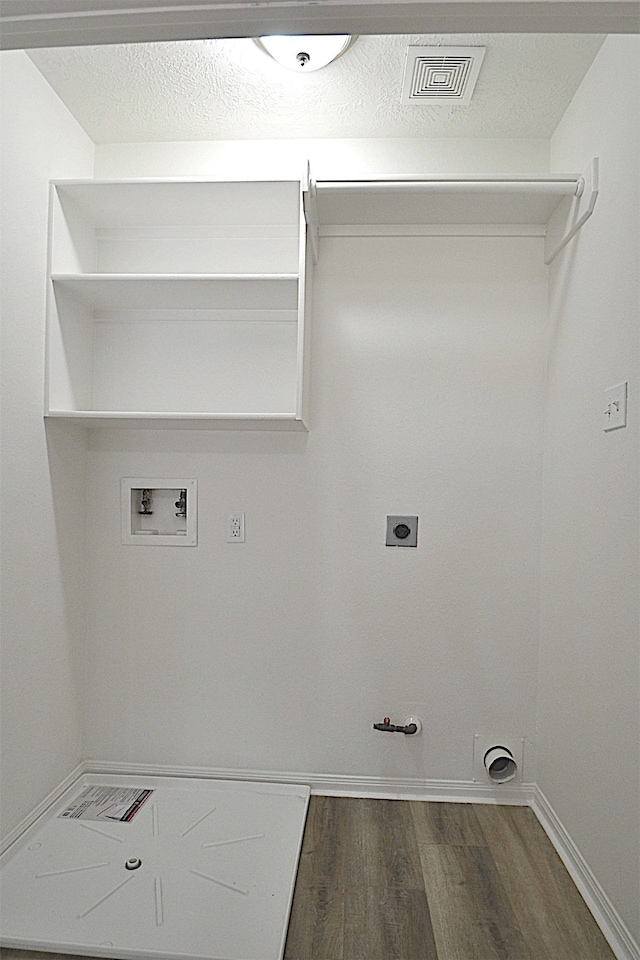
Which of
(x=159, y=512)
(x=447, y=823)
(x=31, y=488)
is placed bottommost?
(x=447, y=823)

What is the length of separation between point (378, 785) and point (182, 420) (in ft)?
5.15

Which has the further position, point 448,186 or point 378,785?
point 378,785

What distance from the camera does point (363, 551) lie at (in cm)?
→ 274

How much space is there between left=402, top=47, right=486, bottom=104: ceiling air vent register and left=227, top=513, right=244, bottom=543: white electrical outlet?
5.25 ft

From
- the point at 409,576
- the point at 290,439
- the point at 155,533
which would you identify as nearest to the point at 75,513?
the point at 155,533

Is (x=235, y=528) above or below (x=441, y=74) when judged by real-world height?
below

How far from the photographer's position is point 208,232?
2.75 meters

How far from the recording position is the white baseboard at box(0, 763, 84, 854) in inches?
85.9

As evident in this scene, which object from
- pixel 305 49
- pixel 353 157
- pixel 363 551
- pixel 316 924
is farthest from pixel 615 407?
pixel 316 924

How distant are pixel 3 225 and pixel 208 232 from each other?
2.77 ft

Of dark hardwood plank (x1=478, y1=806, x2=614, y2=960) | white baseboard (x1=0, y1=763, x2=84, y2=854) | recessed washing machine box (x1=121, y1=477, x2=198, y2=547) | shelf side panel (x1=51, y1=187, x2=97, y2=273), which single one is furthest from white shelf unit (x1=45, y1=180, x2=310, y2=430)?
dark hardwood plank (x1=478, y1=806, x2=614, y2=960)

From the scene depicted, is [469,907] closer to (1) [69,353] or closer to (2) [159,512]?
(2) [159,512]

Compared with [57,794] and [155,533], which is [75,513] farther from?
[57,794]

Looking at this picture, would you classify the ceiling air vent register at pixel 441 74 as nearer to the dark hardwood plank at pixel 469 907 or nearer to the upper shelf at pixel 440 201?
the upper shelf at pixel 440 201
